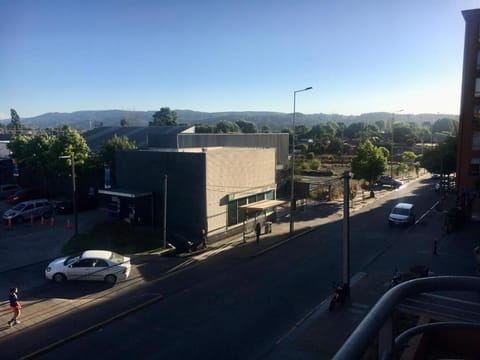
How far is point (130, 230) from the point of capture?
83.7ft

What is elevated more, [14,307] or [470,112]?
[470,112]

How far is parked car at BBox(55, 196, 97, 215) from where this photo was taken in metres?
31.3

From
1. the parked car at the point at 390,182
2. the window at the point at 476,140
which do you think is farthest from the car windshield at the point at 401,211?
the parked car at the point at 390,182

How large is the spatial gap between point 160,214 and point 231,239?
4992 mm

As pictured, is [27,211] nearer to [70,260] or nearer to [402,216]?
[70,260]

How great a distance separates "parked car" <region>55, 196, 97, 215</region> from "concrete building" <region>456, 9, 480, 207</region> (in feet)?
105

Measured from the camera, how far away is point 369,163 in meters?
41.2

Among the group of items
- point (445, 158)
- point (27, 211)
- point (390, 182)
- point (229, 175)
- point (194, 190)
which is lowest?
point (390, 182)

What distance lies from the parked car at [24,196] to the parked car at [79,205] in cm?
549

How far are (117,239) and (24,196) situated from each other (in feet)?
55.6

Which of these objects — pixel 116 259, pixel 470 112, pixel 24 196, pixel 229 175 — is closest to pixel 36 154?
pixel 24 196

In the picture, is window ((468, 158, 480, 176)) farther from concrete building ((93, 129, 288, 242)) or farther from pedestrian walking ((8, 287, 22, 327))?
pedestrian walking ((8, 287, 22, 327))

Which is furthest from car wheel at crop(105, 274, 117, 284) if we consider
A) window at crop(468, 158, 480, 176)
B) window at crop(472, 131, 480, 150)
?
window at crop(472, 131, 480, 150)

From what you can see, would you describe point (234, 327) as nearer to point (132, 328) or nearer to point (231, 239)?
point (132, 328)
